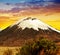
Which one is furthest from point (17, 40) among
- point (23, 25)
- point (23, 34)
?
point (23, 25)

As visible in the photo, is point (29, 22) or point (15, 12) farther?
point (29, 22)

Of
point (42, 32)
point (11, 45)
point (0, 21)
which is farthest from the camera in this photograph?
point (42, 32)

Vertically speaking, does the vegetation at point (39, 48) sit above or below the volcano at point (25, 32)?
above

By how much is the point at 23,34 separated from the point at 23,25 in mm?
3922

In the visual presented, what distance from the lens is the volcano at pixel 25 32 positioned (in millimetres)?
54000

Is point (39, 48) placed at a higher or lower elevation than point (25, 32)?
higher

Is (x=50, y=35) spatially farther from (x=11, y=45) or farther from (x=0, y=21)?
(x=0, y=21)

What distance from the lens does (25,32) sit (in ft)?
193

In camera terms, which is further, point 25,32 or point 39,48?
point 25,32

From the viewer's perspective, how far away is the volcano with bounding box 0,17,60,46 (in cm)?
5400

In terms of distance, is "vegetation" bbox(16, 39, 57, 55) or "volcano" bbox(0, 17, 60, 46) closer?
"vegetation" bbox(16, 39, 57, 55)

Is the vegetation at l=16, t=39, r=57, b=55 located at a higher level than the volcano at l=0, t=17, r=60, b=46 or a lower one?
higher

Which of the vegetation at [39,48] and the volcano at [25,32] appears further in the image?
the volcano at [25,32]

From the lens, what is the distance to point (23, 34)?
57656mm
